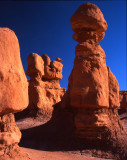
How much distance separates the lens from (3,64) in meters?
3.04

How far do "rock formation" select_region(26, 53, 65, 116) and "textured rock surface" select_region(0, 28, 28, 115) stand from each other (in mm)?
9058

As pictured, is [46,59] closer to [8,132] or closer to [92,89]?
[92,89]

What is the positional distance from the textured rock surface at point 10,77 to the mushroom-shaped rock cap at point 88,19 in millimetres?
4863

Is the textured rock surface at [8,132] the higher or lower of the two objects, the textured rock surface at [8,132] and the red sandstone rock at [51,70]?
the lower

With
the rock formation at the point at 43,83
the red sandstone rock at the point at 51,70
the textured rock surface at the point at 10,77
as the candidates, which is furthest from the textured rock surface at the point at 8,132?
the red sandstone rock at the point at 51,70

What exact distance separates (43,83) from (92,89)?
25.0ft

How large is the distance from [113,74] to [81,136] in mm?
3046

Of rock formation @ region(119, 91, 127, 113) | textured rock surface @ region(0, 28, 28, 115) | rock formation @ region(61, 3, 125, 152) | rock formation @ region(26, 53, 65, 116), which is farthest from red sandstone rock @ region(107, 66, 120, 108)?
rock formation @ region(119, 91, 127, 113)

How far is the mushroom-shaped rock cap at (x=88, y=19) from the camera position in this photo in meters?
7.77

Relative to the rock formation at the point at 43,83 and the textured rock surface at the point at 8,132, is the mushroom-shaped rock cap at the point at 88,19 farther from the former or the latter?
the rock formation at the point at 43,83

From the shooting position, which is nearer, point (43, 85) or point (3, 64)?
point (3, 64)

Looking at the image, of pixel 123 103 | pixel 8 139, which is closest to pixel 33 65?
pixel 8 139

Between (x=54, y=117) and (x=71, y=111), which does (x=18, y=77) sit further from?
(x=54, y=117)

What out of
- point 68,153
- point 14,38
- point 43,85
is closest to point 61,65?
point 43,85
